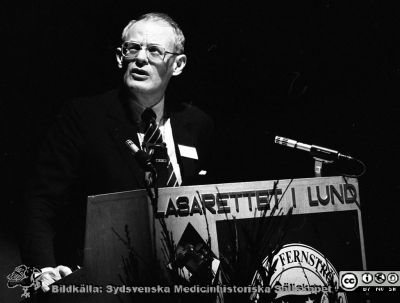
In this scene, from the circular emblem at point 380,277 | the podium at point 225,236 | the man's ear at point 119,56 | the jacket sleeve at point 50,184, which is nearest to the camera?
the podium at point 225,236

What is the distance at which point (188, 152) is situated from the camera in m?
2.24

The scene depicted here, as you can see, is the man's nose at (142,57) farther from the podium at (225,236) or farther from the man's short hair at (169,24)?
the podium at (225,236)

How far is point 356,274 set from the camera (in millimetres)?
1576

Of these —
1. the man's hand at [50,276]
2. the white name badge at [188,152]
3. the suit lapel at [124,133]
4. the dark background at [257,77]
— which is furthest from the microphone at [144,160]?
the dark background at [257,77]

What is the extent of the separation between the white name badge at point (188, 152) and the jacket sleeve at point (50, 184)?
1.38 ft

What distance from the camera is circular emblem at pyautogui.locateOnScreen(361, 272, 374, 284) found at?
159 centimetres

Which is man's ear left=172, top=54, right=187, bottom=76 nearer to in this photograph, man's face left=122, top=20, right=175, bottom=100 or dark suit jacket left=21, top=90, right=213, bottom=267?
man's face left=122, top=20, right=175, bottom=100

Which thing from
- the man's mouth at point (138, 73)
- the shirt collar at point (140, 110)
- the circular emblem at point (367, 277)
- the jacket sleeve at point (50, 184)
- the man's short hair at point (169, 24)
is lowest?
the circular emblem at point (367, 277)

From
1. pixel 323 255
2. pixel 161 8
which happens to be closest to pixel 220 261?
pixel 323 255

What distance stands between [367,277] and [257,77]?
1.38m

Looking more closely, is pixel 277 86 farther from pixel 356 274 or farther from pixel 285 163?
pixel 356 274

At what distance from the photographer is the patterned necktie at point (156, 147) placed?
1.67m

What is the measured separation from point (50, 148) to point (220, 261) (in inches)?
40.6

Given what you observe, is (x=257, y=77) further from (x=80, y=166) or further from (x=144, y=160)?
(x=144, y=160)
